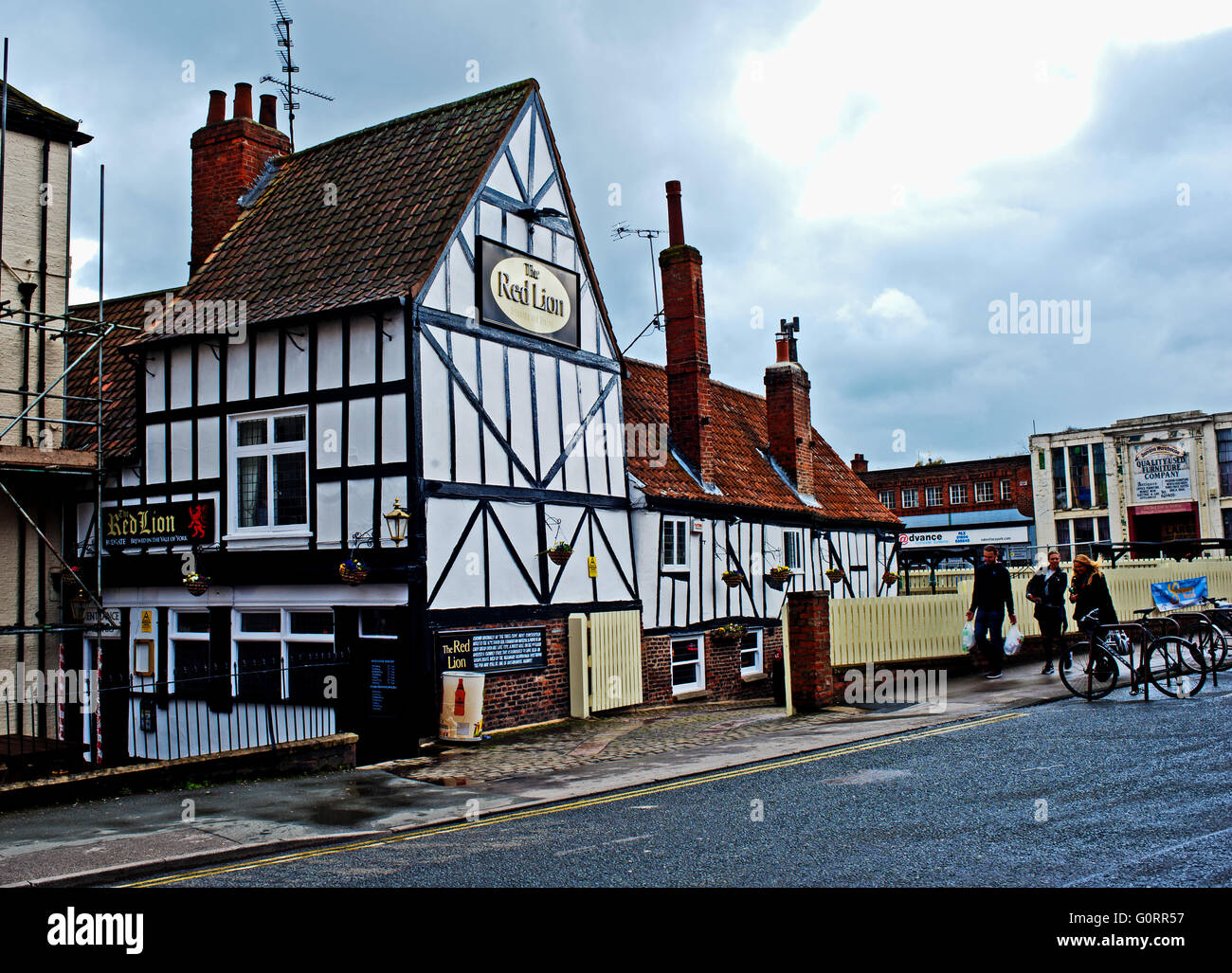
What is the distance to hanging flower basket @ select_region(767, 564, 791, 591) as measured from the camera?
21234 mm

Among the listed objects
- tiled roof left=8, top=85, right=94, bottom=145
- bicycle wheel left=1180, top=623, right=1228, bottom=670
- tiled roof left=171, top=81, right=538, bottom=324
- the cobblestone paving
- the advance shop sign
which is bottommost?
the cobblestone paving

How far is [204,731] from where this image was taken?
54.3 feet

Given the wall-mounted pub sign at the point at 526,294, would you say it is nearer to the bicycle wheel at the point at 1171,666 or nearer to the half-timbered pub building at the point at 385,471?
the half-timbered pub building at the point at 385,471

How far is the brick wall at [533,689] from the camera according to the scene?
15223mm

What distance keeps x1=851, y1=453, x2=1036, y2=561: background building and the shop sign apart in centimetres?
584

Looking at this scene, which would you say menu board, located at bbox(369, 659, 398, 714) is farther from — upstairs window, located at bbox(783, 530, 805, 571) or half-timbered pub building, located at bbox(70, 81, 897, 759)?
upstairs window, located at bbox(783, 530, 805, 571)

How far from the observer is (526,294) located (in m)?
17.0

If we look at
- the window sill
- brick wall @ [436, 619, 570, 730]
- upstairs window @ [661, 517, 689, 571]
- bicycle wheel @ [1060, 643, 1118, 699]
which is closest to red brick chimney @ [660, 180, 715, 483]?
upstairs window @ [661, 517, 689, 571]

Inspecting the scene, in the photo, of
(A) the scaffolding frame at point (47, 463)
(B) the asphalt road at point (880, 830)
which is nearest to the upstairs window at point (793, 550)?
(B) the asphalt road at point (880, 830)

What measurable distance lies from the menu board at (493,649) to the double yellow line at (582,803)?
5.12 meters

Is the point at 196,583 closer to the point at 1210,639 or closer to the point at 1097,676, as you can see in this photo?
the point at 1097,676

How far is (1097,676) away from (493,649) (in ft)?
27.2
